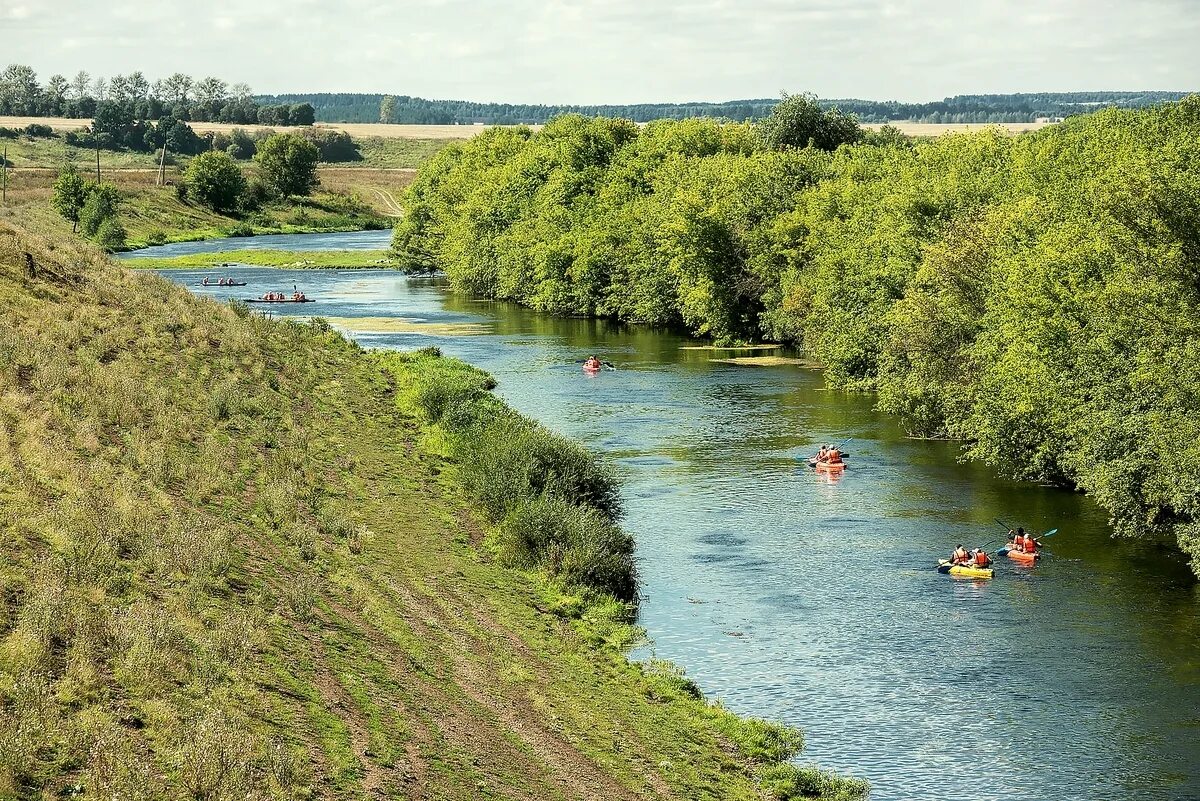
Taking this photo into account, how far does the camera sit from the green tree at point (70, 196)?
556 feet

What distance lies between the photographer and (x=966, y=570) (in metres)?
43.9

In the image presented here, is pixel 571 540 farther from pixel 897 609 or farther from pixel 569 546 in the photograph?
pixel 897 609

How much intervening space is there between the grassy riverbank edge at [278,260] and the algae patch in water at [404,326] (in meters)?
43.7

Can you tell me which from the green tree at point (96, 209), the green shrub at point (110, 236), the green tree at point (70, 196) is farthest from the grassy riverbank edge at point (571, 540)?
the green tree at point (70, 196)

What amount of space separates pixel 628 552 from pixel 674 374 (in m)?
39.7

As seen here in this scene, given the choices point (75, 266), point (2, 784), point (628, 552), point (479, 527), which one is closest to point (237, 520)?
point (479, 527)

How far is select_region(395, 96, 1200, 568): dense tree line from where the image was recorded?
162ft

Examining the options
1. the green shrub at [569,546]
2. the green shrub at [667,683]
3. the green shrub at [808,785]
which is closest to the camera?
the green shrub at [808,785]

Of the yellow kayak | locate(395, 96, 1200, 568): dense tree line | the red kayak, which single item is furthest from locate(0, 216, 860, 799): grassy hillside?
locate(395, 96, 1200, 568): dense tree line

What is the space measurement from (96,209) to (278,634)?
150m

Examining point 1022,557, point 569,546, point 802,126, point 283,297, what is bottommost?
point 1022,557

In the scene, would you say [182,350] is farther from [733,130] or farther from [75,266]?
[733,130]

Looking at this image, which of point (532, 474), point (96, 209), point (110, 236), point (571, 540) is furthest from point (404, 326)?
point (96, 209)

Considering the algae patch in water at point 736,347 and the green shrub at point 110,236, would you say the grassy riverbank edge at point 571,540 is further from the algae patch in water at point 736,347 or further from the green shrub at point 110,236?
the green shrub at point 110,236
